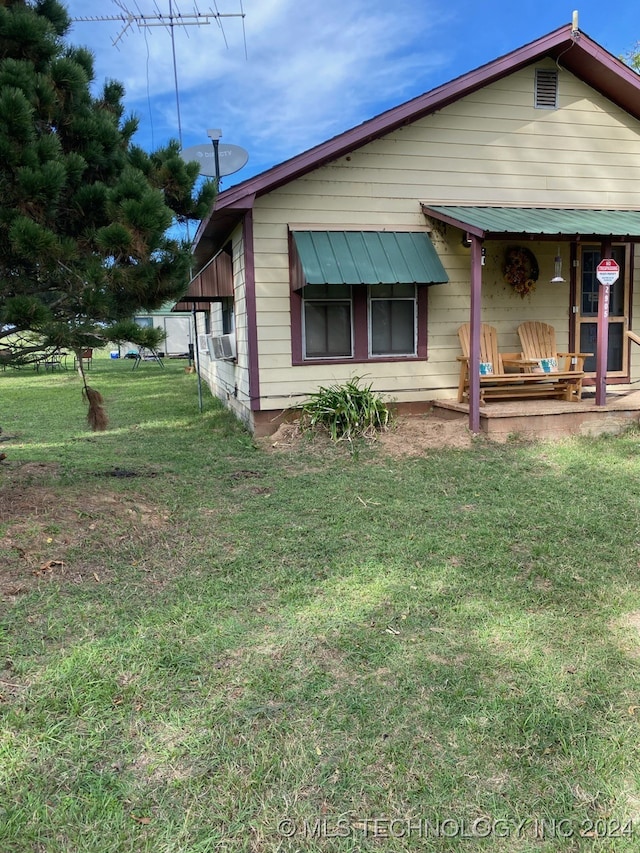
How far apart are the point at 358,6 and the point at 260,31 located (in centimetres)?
425

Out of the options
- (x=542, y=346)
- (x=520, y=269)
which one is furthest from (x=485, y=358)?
(x=520, y=269)

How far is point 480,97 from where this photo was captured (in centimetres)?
773

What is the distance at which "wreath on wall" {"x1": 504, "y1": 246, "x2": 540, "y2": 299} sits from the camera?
799 centimetres

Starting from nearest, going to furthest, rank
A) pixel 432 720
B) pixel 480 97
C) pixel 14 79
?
pixel 432 720 < pixel 14 79 < pixel 480 97

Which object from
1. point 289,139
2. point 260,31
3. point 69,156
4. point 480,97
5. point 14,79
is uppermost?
point 289,139

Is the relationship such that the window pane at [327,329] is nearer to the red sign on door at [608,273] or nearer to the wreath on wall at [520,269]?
the wreath on wall at [520,269]

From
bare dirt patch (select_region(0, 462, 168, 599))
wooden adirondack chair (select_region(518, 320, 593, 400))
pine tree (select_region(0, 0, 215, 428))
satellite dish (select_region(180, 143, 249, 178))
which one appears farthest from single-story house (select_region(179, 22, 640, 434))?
bare dirt patch (select_region(0, 462, 168, 599))

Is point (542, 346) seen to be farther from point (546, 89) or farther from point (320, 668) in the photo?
point (320, 668)

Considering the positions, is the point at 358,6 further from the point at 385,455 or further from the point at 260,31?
the point at 385,455

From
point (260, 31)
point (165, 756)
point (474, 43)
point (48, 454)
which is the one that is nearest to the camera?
point (165, 756)

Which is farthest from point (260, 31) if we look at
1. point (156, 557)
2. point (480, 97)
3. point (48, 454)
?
point (156, 557)

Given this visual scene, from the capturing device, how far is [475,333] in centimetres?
702

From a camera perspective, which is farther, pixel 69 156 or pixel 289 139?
pixel 289 139

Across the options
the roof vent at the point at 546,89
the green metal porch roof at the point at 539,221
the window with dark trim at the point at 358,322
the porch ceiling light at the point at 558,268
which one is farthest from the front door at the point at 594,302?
the window with dark trim at the point at 358,322
